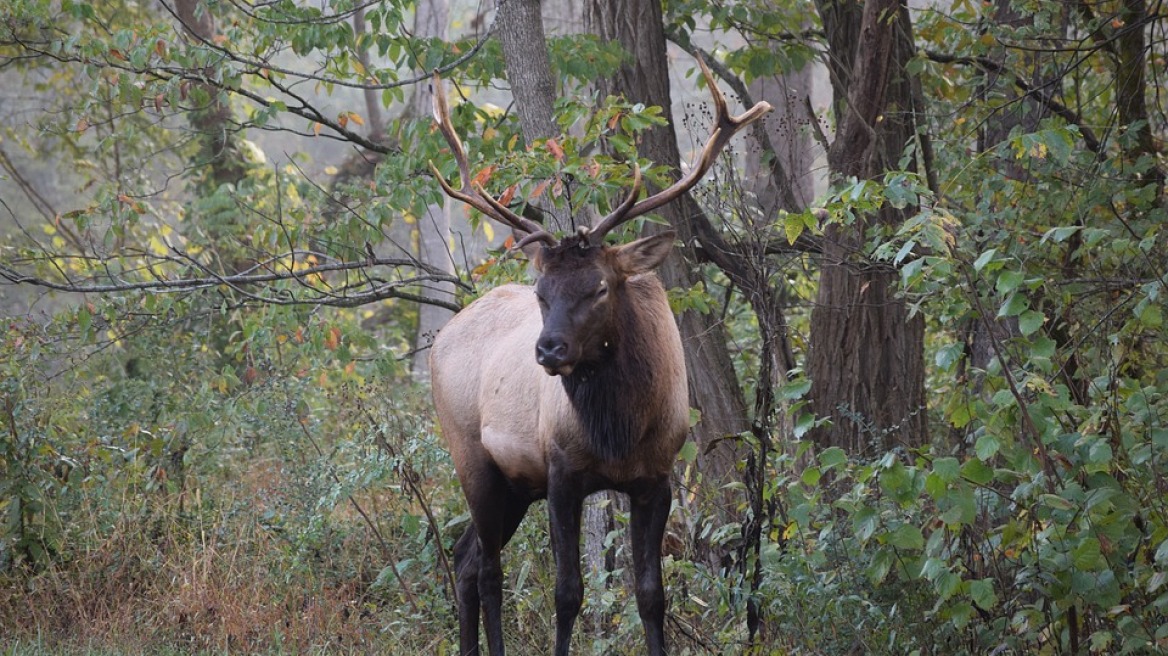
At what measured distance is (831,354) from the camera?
27.2 ft

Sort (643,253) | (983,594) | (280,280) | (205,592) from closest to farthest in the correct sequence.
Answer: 1. (983,594)
2. (643,253)
3. (205,592)
4. (280,280)

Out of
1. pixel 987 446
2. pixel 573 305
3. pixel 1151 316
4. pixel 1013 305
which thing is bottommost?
pixel 987 446

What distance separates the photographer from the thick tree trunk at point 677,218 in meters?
8.07

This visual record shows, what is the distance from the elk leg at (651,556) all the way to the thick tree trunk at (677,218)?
98.3 inches

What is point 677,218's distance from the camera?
27.1ft

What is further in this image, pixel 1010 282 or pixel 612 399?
pixel 612 399

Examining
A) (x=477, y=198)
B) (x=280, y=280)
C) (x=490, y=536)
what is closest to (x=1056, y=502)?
(x=490, y=536)

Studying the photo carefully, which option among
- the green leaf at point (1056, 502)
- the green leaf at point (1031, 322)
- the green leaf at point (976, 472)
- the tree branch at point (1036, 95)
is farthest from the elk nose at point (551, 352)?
the tree branch at point (1036, 95)

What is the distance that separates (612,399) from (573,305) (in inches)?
17.7

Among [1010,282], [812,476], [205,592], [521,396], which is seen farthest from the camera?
[205,592]

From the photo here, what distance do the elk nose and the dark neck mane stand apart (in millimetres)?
324

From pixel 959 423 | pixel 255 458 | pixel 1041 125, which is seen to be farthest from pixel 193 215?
pixel 959 423

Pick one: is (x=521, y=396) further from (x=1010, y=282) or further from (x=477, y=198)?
(x=1010, y=282)

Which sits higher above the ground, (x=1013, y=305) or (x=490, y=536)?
(x=1013, y=305)
